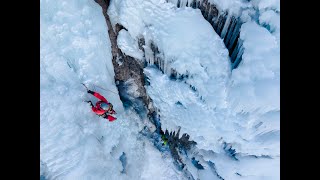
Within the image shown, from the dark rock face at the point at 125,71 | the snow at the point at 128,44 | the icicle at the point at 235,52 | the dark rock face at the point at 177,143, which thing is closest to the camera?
the icicle at the point at 235,52

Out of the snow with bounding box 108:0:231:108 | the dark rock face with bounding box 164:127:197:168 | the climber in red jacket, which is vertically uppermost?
the snow with bounding box 108:0:231:108

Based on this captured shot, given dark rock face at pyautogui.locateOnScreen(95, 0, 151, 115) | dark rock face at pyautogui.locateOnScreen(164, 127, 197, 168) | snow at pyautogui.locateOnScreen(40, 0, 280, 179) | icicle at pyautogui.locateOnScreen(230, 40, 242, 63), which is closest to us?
snow at pyautogui.locateOnScreen(40, 0, 280, 179)

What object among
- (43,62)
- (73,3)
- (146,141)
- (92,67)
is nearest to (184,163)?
(146,141)

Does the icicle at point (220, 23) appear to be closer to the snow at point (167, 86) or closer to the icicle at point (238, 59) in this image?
the snow at point (167, 86)

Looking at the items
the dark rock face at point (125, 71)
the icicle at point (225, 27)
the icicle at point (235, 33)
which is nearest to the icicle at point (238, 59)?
the icicle at point (235, 33)

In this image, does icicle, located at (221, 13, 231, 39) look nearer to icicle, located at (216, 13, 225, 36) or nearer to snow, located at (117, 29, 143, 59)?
icicle, located at (216, 13, 225, 36)

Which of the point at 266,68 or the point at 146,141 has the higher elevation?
the point at 266,68

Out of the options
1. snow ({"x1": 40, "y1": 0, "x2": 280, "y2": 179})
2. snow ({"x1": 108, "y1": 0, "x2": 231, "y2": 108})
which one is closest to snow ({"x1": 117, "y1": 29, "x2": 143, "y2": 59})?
snow ({"x1": 40, "y1": 0, "x2": 280, "y2": 179})

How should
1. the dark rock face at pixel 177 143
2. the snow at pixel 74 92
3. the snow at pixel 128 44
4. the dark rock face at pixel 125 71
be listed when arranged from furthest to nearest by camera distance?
the dark rock face at pixel 177 143
the dark rock face at pixel 125 71
the snow at pixel 128 44
the snow at pixel 74 92
